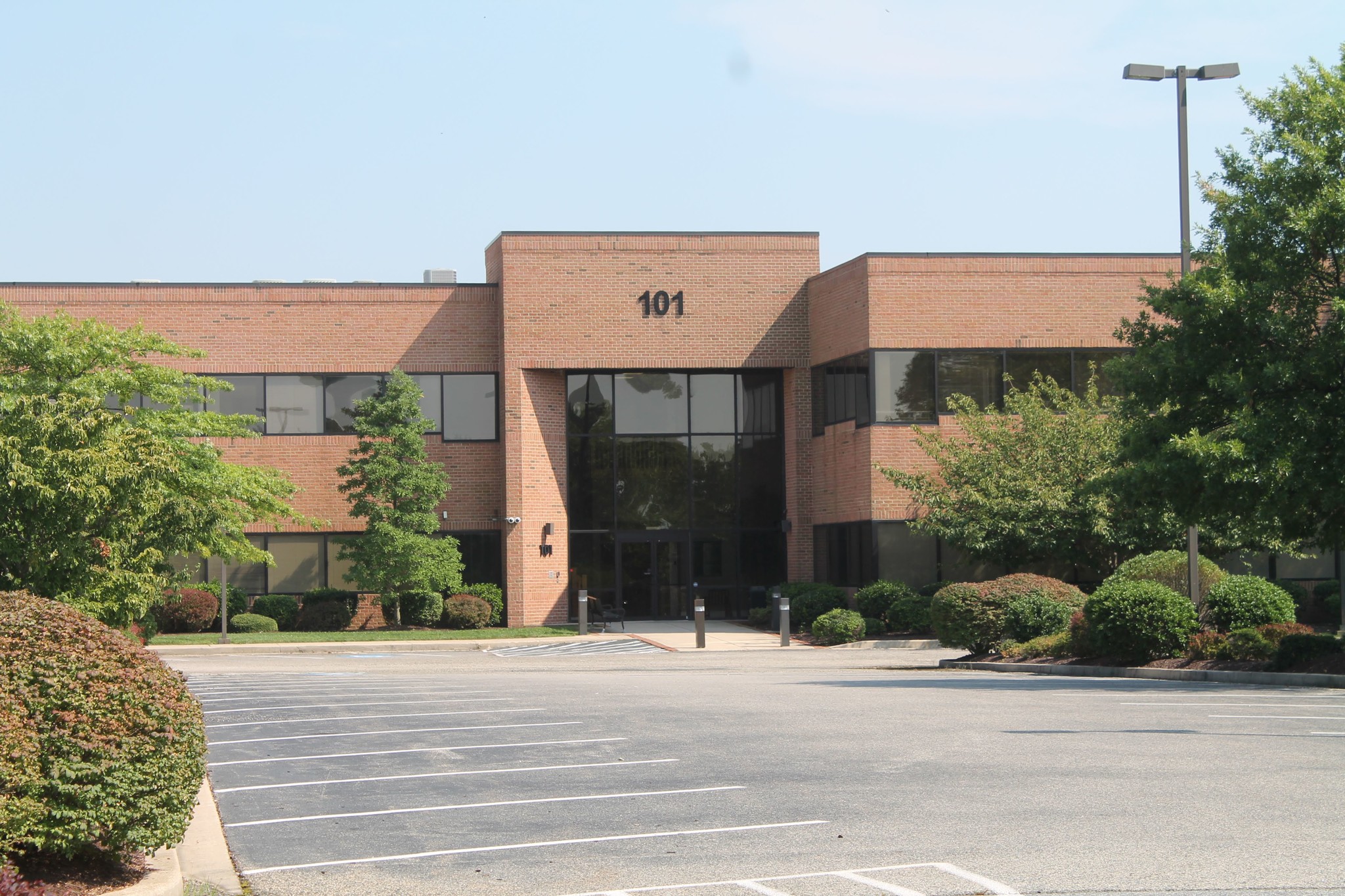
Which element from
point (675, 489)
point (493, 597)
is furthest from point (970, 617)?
point (493, 597)

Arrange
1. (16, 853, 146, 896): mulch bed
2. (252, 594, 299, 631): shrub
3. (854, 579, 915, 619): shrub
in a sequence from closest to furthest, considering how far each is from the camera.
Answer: (16, 853, 146, 896): mulch bed < (854, 579, 915, 619): shrub < (252, 594, 299, 631): shrub

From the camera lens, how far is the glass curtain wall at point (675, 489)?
39031mm

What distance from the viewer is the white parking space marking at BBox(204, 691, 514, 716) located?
16.1 metres

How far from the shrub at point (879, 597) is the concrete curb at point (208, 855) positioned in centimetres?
2438

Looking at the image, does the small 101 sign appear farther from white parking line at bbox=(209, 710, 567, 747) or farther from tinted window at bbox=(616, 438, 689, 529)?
white parking line at bbox=(209, 710, 567, 747)

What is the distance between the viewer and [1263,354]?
18.9m

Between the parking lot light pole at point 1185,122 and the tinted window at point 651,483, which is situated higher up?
the parking lot light pole at point 1185,122

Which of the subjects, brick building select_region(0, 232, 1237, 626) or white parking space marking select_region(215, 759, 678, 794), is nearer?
white parking space marking select_region(215, 759, 678, 794)

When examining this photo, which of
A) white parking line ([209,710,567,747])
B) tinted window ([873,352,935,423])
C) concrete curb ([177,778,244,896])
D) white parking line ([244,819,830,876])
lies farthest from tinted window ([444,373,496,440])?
white parking line ([244,819,830,876])

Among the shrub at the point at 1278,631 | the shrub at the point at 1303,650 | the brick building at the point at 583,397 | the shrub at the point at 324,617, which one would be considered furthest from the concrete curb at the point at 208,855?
the shrub at the point at 324,617

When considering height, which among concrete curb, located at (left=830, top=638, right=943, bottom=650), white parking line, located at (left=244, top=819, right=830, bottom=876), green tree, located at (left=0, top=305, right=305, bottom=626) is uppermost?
green tree, located at (left=0, top=305, right=305, bottom=626)

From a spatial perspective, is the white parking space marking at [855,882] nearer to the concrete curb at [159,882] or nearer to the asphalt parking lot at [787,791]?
the asphalt parking lot at [787,791]

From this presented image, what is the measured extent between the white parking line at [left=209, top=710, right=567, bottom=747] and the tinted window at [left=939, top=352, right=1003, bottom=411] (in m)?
22.0

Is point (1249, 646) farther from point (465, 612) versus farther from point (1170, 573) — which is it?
point (465, 612)
